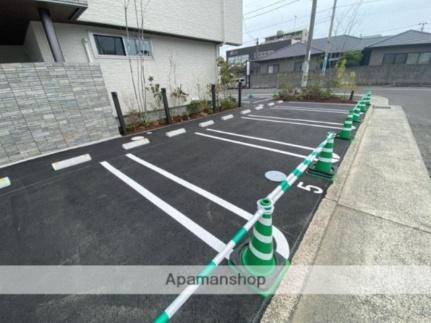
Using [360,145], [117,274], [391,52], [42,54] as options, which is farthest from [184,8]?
[391,52]

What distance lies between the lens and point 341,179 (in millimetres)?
2643

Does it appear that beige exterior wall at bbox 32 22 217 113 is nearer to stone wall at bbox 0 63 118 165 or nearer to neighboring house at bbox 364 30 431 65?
stone wall at bbox 0 63 118 165

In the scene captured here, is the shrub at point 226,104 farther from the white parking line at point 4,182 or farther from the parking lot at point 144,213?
the white parking line at point 4,182

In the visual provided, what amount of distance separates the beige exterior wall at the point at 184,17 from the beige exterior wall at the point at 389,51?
670 inches

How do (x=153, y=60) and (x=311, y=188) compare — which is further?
(x=153, y=60)

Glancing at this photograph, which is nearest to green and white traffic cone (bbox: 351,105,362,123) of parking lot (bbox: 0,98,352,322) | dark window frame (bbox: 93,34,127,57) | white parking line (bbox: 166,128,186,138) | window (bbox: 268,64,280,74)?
parking lot (bbox: 0,98,352,322)

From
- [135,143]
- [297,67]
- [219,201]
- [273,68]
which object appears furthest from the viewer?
[273,68]

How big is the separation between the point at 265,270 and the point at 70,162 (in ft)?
13.4

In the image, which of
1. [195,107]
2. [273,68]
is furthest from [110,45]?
[273,68]

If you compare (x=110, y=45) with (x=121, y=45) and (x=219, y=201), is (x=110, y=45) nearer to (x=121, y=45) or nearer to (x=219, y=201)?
(x=121, y=45)

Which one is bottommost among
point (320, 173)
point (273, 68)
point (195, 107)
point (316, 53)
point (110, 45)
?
point (320, 173)

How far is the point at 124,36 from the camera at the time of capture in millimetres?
5781

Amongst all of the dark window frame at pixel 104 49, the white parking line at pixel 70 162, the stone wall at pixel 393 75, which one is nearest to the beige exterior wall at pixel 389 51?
the stone wall at pixel 393 75

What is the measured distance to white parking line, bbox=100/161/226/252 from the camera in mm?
1761
